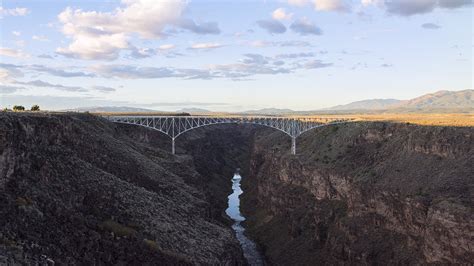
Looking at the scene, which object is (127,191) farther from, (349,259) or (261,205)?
(261,205)

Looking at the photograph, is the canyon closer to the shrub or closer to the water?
the shrub

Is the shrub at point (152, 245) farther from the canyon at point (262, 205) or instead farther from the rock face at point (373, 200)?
the rock face at point (373, 200)

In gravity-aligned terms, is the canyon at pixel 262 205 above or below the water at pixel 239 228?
above

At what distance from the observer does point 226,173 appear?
514ft

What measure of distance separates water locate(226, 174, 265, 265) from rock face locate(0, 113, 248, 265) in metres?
→ 14.3

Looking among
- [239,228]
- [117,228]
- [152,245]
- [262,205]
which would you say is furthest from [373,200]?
[262,205]

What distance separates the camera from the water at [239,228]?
78.0m

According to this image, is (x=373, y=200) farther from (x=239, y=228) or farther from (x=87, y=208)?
(x=87, y=208)

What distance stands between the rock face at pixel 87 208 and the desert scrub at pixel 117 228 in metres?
0.09

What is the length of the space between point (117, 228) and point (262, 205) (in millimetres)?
67275

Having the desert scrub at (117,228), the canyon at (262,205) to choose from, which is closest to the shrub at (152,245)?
the canyon at (262,205)

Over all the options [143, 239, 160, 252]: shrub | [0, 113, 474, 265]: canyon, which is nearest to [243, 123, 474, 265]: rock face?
[0, 113, 474, 265]: canyon

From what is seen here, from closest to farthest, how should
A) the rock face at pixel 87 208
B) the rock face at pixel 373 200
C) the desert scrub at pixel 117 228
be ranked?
the rock face at pixel 87 208, the desert scrub at pixel 117 228, the rock face at pixel 373 200

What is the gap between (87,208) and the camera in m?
43.2
